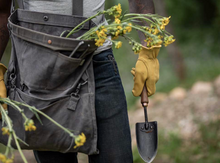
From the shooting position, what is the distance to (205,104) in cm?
500

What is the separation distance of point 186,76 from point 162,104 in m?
1.54

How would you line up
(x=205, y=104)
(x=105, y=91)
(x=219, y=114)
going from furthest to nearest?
(x=205, y=104) → (x=219, y=114) → (x=105, y=91)

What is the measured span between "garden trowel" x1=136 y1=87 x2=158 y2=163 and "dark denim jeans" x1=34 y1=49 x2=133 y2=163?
199 millimetres

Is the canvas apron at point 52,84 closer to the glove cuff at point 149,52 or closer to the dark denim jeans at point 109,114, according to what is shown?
the dark denim jeans at point 109,114

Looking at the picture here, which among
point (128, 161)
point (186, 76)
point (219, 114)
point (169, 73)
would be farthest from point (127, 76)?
point (128, 161)

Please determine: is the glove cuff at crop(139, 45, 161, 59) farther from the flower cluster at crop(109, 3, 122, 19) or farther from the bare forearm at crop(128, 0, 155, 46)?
the flower cluster at crop(109, 3, 122, 19)

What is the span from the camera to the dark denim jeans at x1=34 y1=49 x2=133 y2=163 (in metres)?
1.64

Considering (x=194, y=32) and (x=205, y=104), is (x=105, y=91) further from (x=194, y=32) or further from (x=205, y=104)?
(x=194, y=32)

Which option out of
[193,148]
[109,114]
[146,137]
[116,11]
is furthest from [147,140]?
[193,148]

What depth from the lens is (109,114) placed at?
1649mm

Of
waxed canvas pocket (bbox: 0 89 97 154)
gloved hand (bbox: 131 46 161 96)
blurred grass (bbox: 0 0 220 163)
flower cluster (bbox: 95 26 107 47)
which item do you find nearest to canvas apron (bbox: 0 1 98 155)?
waxed canvas pocket (bbox: 0 89 97 154)

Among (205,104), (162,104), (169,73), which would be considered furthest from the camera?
(169,73)

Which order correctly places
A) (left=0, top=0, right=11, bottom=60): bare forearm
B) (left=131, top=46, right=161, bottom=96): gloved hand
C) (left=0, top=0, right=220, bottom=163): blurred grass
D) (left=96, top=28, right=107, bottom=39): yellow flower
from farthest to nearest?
(left=0, top=0, right=220, bottom=163): blurred grass < (left=131, top=46, right=161, bottom=96): gloved hand < (left=0, top=0, right=11, bottom=60): bare forearm < (left=96, top=28, right=107, bottom=39): yellow flower

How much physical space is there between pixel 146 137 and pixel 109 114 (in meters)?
0.35
